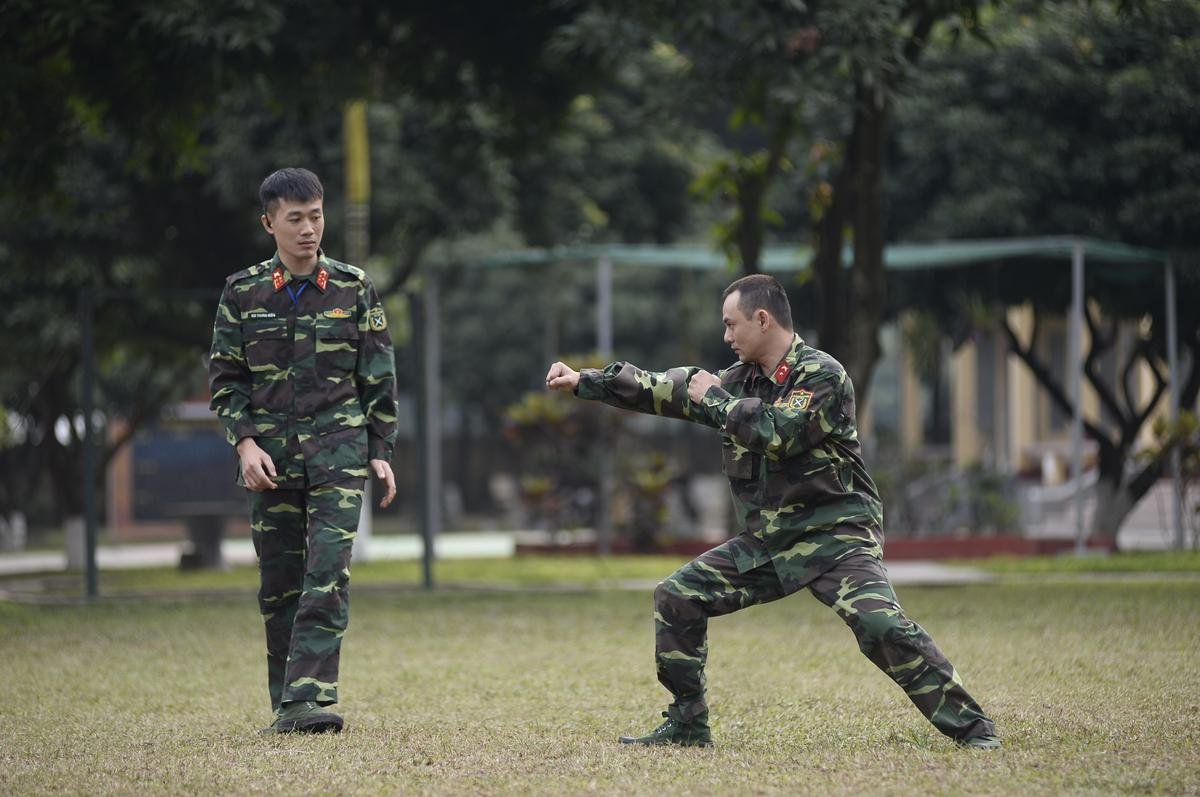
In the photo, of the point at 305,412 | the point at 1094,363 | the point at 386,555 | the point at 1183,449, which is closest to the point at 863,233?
the point at 1183,449

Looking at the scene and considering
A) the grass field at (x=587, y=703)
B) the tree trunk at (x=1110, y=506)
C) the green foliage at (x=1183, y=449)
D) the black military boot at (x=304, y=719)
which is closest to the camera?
the grass field at (x=587, y=703)

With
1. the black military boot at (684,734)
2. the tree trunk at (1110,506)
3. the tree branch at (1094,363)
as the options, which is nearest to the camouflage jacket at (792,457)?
the black military boot at (684,734)

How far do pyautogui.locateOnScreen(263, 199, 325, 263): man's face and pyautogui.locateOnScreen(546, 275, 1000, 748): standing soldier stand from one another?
3.96 feet

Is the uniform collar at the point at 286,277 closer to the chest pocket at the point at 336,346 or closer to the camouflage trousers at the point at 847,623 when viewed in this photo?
the chest pocket at the point at 336,346

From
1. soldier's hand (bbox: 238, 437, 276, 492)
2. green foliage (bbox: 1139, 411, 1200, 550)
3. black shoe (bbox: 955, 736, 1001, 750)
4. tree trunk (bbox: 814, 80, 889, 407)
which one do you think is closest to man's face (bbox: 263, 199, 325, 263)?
soldier's hand (bbox: 238, 437, 276, 492)

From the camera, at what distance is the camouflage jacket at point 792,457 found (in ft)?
17.7

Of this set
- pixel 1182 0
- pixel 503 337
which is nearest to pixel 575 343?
pixel 503 337

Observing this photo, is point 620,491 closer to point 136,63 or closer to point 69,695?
point 136,63

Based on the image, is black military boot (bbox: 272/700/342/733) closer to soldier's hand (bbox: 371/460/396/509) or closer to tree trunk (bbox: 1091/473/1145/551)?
soldier's hand (bbox: 371/460/396/509)

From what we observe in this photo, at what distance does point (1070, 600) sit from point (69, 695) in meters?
6.88

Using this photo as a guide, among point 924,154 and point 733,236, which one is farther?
point 924,154

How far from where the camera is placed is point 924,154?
65.6 feet

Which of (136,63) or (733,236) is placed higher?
(136,63)

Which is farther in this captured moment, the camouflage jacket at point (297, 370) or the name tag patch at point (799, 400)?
the camouflage jacket at point (297, 370)
